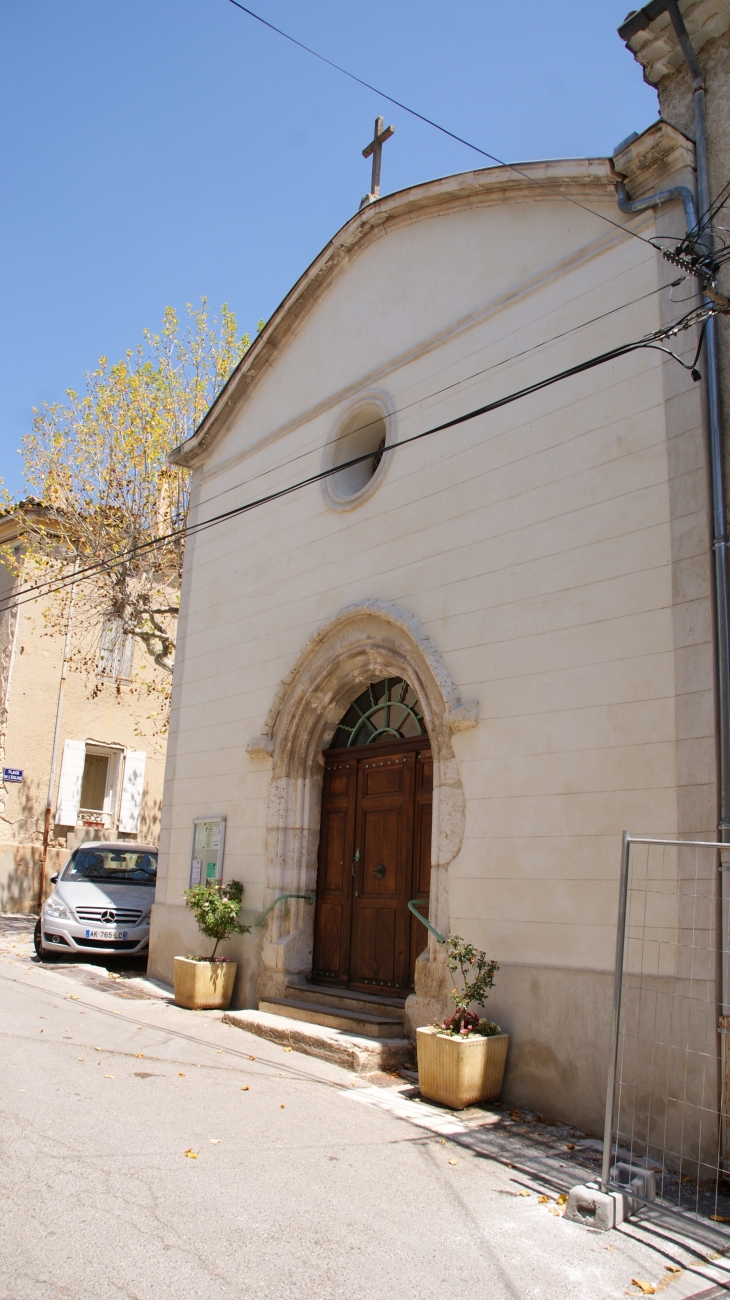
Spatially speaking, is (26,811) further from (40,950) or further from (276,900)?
(276,900)

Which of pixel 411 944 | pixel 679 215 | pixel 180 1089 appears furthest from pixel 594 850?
pixel 679 215

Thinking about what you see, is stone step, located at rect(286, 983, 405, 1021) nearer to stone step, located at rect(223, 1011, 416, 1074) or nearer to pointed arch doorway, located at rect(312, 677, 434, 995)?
pointed arch doorway, located at rect(312, 677, 434, 995)

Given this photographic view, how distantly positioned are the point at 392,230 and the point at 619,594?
5012mm

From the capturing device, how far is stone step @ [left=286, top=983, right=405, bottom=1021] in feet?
24.7

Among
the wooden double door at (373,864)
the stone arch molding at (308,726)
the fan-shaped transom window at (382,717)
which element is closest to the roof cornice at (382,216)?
the stone arch molding at (308,726)

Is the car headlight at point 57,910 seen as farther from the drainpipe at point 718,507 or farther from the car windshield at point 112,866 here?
the drainpipe at point 718,507

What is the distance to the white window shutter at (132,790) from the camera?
18453mm

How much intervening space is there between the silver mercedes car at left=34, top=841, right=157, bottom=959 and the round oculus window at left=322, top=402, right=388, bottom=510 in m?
5.71

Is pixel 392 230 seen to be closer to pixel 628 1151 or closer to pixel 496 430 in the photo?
pixel 496 430

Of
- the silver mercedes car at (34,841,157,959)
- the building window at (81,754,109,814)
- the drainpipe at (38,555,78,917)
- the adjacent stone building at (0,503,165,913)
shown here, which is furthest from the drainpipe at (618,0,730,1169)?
the building window at (81,754,109,814)

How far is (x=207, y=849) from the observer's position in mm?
10086

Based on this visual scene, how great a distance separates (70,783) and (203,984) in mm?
9524

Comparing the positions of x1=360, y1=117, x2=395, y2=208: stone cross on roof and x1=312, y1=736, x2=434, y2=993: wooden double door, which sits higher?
x1=360, y1=117, x2=395, y2=208: stone cross on roof

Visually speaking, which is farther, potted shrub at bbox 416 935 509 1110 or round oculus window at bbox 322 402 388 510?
round oculus window at bbox 322 402 388 510
